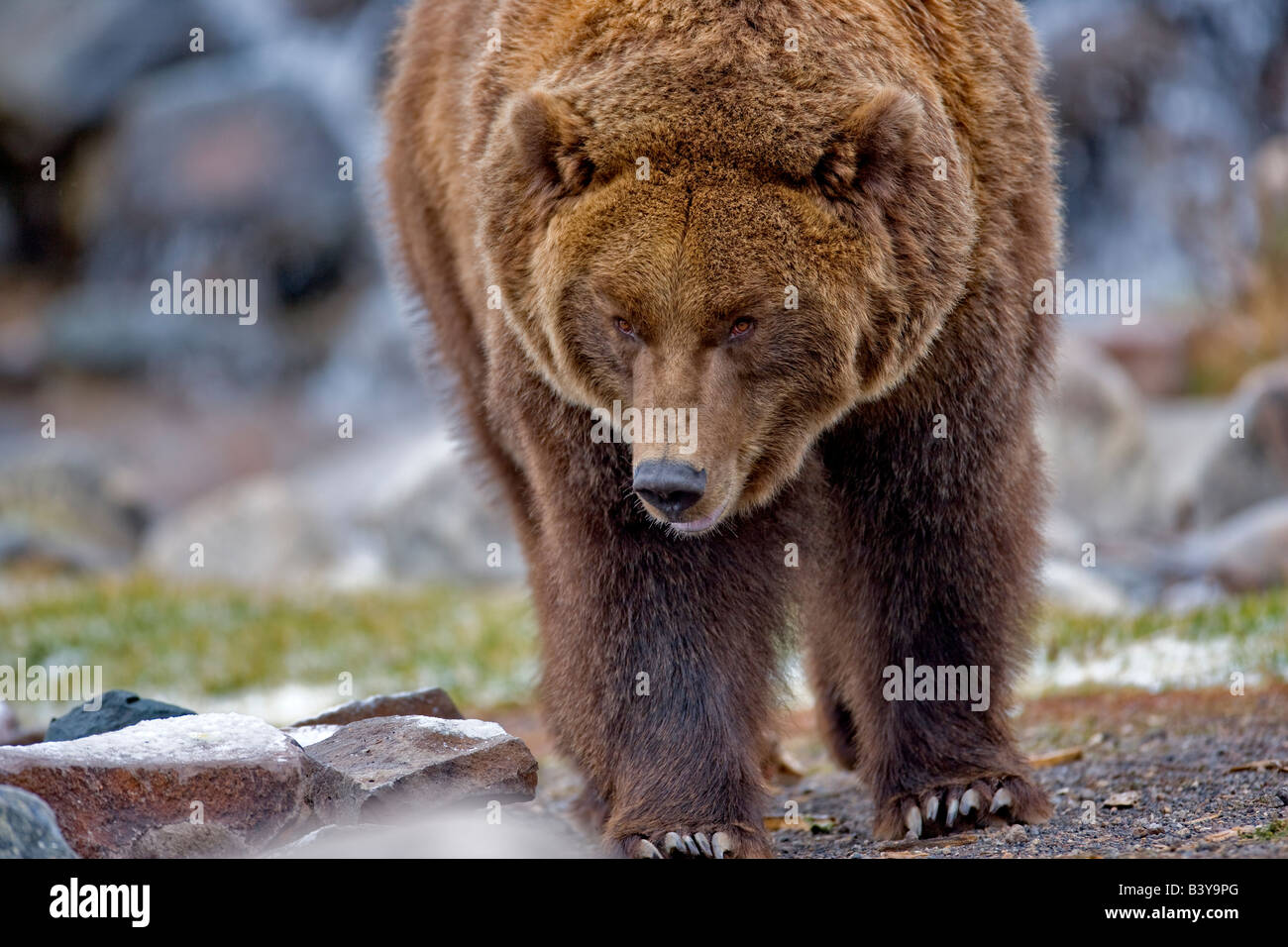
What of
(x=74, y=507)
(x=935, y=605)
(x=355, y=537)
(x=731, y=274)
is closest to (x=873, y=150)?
(x=731, y=274)

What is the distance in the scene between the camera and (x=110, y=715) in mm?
4871

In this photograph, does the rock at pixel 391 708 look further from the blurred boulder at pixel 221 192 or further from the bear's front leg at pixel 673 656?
the blurred boulder at pixel 221 192

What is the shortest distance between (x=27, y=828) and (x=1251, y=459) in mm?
11123

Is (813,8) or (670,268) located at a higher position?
(813,8)

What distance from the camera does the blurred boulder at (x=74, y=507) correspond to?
15.3m

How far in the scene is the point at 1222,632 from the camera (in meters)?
7.82

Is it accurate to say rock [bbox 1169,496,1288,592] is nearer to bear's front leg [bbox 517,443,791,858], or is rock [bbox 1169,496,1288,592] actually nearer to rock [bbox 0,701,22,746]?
bear's front leg [bbox 517,443,791,858]

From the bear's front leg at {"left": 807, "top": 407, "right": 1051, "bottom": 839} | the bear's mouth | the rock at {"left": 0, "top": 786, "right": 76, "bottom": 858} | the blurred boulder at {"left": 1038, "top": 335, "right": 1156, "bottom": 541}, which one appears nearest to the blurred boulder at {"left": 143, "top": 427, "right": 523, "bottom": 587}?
the blurred boulder at {"left": 1038, "top": 335, "right": 1156, "bottom": 541}

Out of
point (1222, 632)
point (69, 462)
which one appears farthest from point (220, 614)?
point (1222, 632)

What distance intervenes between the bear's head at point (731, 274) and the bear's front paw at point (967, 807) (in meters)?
1.28

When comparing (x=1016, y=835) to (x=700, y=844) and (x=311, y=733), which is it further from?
(x=311, y=733)
